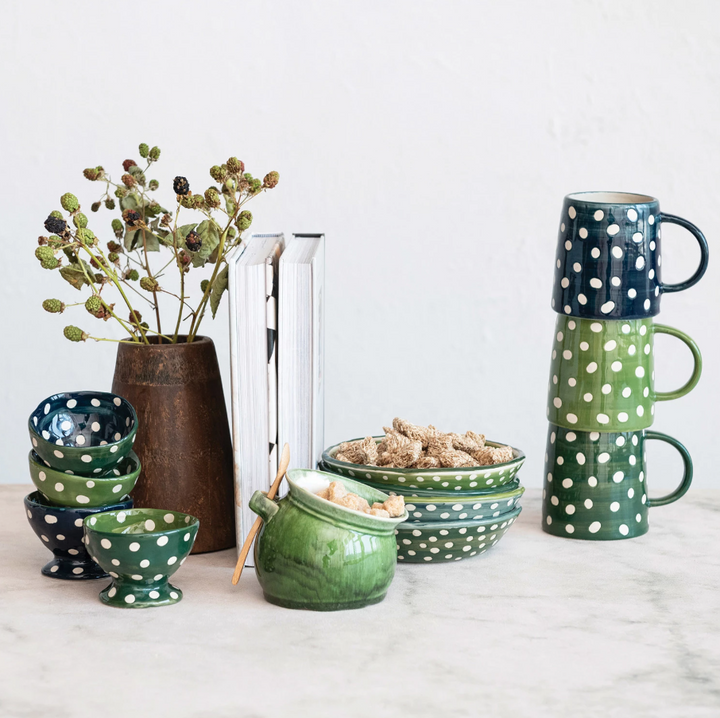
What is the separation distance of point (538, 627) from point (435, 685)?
0.45 feet

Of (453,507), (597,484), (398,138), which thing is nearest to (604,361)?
(597,484)

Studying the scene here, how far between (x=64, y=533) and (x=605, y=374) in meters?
0.54

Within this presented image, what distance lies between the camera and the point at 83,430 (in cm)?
87

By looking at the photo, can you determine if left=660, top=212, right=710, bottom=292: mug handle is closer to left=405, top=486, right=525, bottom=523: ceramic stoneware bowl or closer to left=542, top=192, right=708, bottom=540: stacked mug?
left=542, top=192, right=708, bottom=540: stacked mug

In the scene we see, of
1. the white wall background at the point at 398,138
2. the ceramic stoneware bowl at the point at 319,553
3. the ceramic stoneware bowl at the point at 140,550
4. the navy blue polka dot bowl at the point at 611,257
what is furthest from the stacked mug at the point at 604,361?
the white wall background at the point at 398,138

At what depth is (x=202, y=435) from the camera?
926 mm

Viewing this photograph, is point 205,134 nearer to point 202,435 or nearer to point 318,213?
point 318,213

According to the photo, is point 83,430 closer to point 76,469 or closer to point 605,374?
point 76,469

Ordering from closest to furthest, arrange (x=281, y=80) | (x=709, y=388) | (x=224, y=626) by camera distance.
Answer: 1. (x=224, y=626)
2. (x=281, y=80)
3. (x=709, y=388)

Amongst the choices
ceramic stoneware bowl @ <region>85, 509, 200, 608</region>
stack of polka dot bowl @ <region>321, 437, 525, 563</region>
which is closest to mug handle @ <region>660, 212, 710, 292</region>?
stack of polka dot bowl @ <region>321, 437, 525, 563</region>

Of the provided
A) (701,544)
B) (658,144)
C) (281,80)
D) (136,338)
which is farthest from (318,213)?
(701,544)

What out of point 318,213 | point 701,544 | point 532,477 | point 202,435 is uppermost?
point 318,213

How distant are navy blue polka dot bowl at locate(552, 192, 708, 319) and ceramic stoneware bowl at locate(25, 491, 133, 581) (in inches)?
19.2

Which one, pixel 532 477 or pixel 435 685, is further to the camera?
pixel 532 477
